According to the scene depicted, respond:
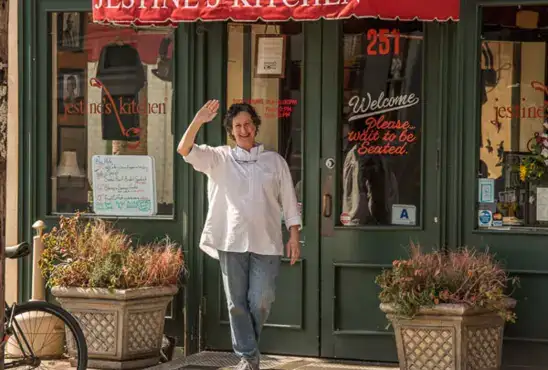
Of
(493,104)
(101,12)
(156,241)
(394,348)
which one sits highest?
(101,12)

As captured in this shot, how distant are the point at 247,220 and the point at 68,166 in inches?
87.0

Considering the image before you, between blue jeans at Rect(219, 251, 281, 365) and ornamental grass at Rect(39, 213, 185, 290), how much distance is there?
859 millimetres

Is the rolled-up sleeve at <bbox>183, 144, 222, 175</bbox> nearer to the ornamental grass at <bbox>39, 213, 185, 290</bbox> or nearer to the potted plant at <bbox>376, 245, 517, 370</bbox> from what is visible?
the ornamental grass at <bbox>39, 213, 185, 290</bbox>

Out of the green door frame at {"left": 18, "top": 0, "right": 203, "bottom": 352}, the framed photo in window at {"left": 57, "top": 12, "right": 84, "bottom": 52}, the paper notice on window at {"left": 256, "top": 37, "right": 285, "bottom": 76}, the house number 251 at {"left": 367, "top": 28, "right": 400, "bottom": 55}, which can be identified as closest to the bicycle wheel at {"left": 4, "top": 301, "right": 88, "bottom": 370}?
the green door frame at {"left": 18, "top": 0, "right": 203, "bottom": 352}

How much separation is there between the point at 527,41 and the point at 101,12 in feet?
10.2

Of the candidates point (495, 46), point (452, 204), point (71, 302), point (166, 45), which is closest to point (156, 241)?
point (71, 302)

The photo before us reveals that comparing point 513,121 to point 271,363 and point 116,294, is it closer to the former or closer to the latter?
point 271,363

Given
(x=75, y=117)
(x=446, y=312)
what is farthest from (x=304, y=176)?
(x=75, y=117)

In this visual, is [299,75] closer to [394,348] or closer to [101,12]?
[101,12]

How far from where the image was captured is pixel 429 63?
323 inches

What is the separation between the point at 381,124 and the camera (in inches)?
328

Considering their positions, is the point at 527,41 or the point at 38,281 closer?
the point at 527,41

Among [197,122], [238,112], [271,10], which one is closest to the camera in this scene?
[197,122]

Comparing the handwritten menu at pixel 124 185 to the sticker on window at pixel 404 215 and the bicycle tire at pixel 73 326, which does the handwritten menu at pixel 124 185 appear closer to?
the bicycle tire at pixel 73 326
